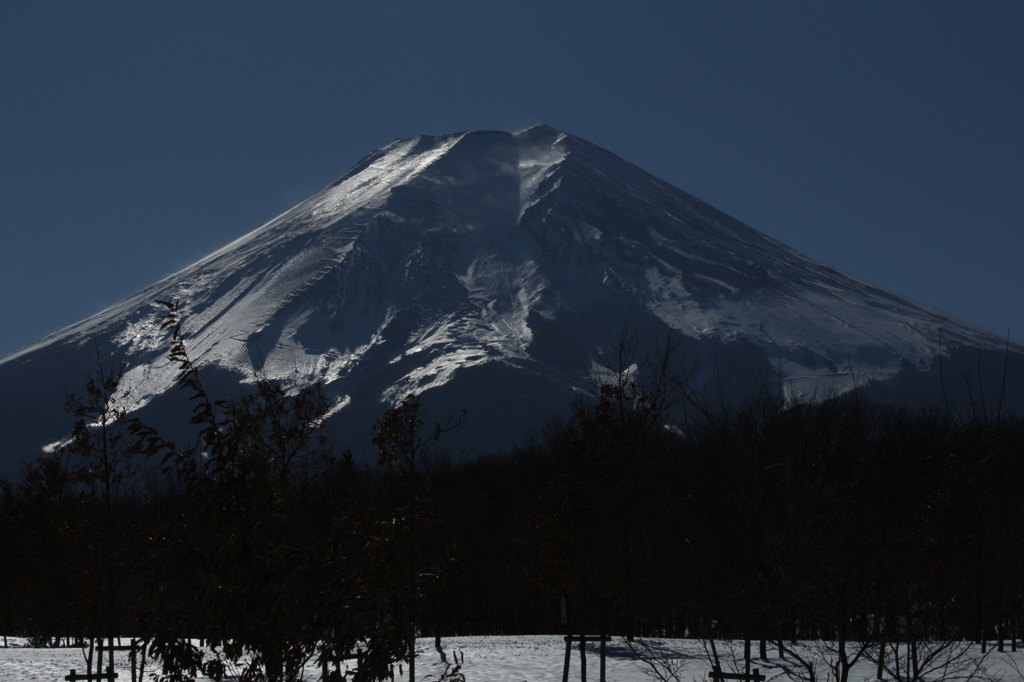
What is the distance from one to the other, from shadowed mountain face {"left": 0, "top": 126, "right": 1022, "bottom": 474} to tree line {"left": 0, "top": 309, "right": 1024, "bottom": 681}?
104 m

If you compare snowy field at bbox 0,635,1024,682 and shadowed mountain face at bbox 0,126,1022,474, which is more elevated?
shadowed mountain face at bbox 0,126,1022,474

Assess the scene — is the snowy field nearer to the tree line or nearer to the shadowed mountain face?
the tree line

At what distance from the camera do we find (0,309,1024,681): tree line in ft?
24.1

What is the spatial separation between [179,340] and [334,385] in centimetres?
15327

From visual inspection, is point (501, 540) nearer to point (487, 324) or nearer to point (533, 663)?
point (533, 663)

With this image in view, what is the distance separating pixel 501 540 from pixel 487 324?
5354 inches

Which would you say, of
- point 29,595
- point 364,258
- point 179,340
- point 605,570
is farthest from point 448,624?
point 364,258

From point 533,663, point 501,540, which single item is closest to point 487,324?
point 501,540

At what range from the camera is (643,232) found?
192625mm

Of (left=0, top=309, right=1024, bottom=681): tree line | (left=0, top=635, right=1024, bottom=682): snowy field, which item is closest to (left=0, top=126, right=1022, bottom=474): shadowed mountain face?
(left=0, top=309, right=1024, bottom=681): tree line

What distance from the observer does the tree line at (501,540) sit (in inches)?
289

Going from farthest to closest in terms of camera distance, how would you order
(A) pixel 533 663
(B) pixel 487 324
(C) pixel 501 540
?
(B) pixel 487 324, (C) pixel 501 540, (A) pixel 533 663

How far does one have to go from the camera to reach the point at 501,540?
3659 cm

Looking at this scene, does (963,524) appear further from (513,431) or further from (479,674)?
(513,431)
